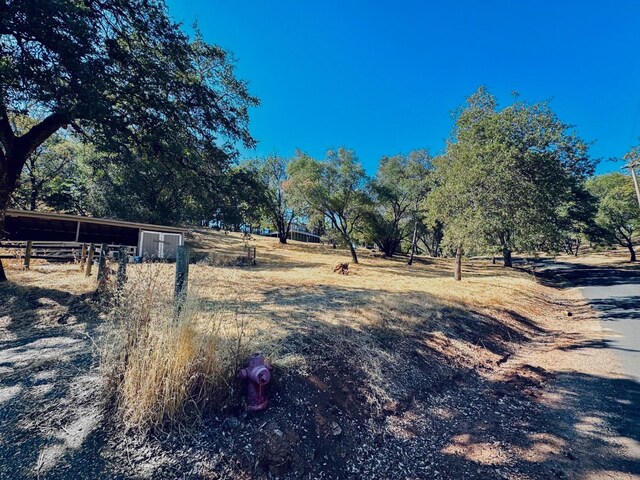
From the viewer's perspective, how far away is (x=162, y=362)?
8.11 ft

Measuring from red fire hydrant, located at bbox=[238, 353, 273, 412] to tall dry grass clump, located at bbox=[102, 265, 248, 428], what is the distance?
0.15 metres

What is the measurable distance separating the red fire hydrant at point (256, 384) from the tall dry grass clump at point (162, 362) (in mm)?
150

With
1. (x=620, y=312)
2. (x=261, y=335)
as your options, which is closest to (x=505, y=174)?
(x=620, y=312)

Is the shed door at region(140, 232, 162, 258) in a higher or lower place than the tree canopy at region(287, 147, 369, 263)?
lower

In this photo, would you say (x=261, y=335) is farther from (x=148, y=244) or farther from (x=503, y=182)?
(x=148, y=244)

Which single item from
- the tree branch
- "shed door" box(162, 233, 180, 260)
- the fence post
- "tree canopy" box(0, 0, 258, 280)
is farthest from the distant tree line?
"shed door" box(162, 233, 180, 260)

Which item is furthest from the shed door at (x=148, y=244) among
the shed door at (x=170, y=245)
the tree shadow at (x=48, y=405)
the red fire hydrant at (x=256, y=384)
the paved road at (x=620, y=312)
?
the paved road at (x=620, y=312)

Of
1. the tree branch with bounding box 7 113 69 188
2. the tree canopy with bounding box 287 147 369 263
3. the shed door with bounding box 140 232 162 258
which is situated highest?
the tree canopy with bounding box 287 147 369 263

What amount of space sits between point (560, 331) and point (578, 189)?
16.9 m

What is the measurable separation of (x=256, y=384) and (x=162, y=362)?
0.85m

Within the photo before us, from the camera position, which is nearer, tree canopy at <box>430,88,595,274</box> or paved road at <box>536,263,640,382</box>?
paved road at <box>536,263,640,382</box>

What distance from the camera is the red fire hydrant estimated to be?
271cm

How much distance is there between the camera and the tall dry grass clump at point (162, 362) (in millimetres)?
2424

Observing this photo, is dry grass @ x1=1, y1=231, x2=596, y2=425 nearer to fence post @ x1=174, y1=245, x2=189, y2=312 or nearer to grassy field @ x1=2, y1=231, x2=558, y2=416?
grassy field @ x1=2, y1=231, x2=558, y2=416
